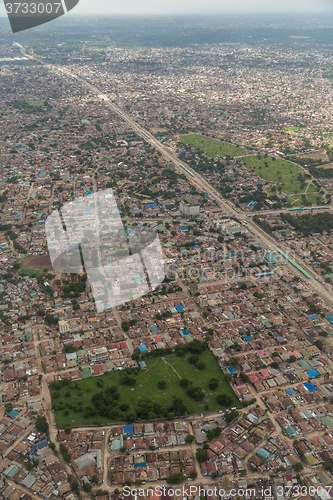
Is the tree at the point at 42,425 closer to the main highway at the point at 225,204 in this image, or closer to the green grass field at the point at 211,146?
the main highway at the point at 225,204

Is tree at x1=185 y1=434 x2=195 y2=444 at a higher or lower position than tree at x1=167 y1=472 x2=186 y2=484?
higher

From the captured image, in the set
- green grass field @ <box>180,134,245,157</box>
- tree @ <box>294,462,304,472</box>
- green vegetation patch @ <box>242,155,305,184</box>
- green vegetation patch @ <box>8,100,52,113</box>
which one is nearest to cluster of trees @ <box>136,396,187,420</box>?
tree @ <box>294,462,304,472</box>

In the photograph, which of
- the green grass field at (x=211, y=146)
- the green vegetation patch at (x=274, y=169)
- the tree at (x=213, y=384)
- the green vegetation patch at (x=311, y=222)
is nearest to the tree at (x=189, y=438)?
the tree at (x=213, y=384)

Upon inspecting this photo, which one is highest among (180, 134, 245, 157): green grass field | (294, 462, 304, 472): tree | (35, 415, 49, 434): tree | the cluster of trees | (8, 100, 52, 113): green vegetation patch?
(8, 100, 52, 113): green vegetation patch

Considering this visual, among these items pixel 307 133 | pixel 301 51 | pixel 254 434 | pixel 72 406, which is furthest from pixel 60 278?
pixel 301 51

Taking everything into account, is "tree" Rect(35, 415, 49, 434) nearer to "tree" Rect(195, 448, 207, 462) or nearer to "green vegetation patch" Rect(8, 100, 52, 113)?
"tree" Rect(195, 448, 207, 462)

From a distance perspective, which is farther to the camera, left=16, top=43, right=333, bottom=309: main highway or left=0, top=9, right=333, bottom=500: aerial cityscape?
left=16, top=43, right=333, bottom=309: main highway

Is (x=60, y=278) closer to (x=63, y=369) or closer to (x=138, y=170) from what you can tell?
(x=63, y=369)

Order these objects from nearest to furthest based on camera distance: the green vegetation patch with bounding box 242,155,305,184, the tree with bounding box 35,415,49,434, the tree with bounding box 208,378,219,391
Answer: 1. the tree with bounding box 35,415,49,434
2. the tree with bounding box 208,378,219,391
3. the green vegetation patch with bounding box 242,155,305,184

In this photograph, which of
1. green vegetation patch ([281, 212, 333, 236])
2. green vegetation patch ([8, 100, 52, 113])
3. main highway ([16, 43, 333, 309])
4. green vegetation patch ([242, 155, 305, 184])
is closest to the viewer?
main highway ([16, 43, 333, 309])
